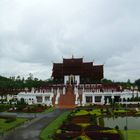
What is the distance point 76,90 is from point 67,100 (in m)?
4.31

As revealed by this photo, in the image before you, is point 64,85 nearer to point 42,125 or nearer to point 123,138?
point 42,125

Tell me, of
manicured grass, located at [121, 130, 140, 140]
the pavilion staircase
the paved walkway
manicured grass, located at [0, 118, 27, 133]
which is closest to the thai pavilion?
the pavilion staircase

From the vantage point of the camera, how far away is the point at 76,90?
81812mm

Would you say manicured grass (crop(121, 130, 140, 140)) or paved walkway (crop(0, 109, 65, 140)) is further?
paved walkway (crop(0, 109, 65, 140))

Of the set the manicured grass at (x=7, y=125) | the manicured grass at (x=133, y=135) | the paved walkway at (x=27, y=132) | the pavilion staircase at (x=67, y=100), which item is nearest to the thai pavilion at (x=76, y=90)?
the pavilion staircase at (x=67, y=100)

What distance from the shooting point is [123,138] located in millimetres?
33594

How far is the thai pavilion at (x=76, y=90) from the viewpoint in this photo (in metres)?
78.5

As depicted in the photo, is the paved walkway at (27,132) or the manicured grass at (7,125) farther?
the manicured grass at (7,125)

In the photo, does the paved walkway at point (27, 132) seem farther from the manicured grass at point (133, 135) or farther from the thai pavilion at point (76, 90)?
the thai pavilion at point (76, 90)

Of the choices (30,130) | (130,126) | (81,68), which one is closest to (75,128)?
(30,130)

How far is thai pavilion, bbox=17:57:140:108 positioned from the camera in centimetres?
7850

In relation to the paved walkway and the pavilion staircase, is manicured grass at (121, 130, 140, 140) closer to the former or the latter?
the paved walkway

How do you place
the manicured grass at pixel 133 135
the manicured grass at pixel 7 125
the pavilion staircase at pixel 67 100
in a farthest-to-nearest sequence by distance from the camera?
the pavilion staircase at pixel 67 100
the manicured grass at pixel 7 125
the manicured grass at pixel 133 135

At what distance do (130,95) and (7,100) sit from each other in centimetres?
2485
